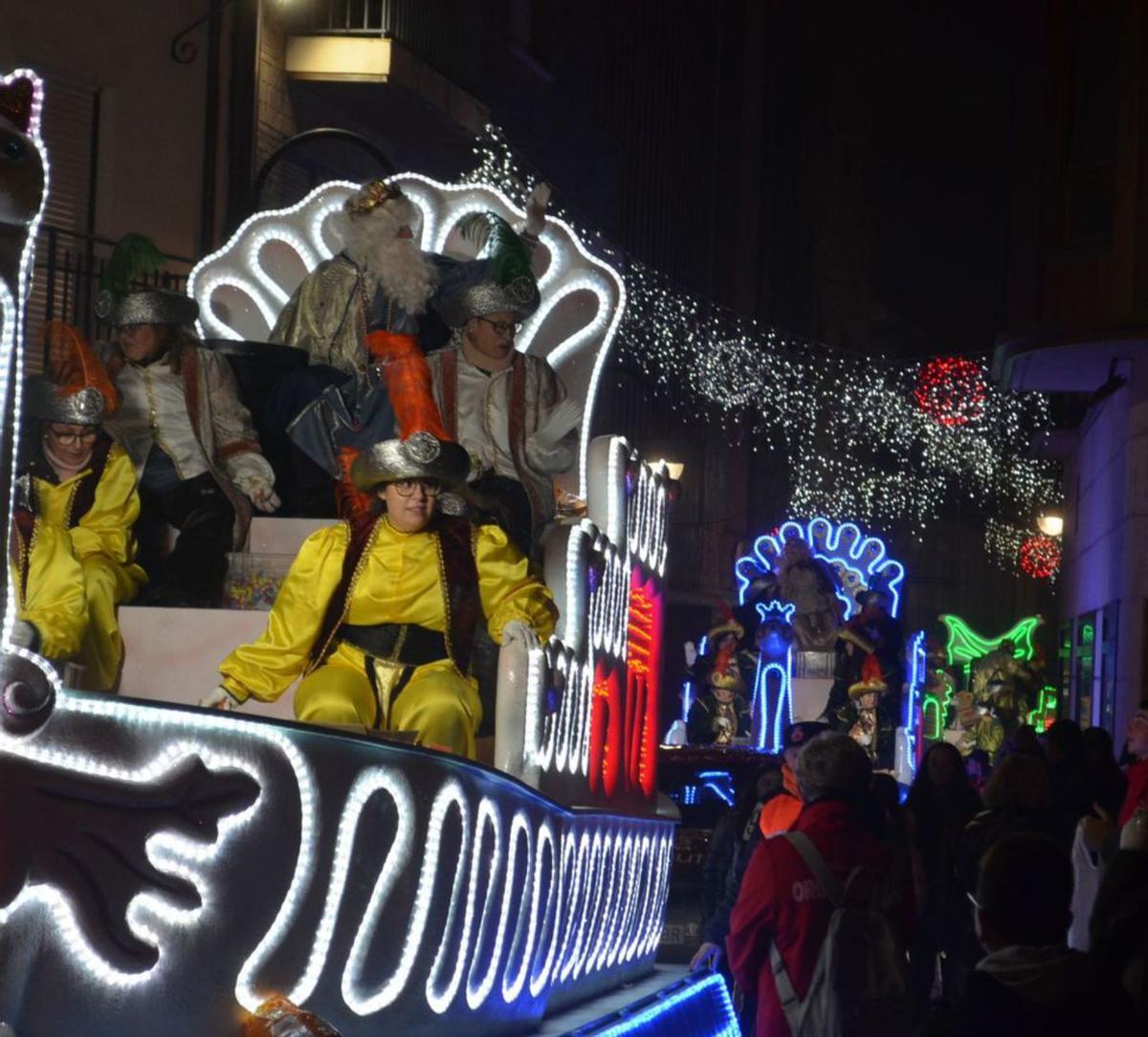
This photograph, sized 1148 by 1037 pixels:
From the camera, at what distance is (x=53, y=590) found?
775cm

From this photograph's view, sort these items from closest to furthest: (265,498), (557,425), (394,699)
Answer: (394,699) → (265,498) → (557,425)

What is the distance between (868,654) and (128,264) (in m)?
14.2

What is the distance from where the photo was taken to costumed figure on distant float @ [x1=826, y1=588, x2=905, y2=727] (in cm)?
2261

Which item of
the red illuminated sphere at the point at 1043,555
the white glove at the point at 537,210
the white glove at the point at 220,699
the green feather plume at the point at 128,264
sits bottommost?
the white glove at the point at 220,699

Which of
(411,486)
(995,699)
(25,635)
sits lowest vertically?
(995,699)

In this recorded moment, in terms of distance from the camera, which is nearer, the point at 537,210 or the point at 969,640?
the point at 537,210

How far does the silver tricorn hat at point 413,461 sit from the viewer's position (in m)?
7.17

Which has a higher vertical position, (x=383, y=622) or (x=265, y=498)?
(x=265, y=498)

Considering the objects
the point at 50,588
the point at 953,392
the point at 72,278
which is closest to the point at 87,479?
the point at 50,588

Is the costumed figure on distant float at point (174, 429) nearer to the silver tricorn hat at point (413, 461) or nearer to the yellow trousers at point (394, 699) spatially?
the silver tricorn hat at point (413, 461)

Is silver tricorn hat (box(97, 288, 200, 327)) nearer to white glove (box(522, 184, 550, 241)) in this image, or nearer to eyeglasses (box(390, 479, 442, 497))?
white glove (box(522, 184, 550, 241))

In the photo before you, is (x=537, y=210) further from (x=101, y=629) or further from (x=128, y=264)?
(x=101, y=629)

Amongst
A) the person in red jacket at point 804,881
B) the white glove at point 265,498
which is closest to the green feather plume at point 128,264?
the white glove at point 265,498

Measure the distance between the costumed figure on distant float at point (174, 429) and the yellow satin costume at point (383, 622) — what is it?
240 centimetres
